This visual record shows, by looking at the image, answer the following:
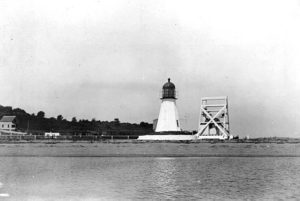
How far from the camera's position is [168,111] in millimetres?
65250

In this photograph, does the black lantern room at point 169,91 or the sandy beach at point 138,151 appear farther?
the black lantern room at point 169,91

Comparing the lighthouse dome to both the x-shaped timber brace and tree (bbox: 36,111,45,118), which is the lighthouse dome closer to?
the x-shaped timber brace

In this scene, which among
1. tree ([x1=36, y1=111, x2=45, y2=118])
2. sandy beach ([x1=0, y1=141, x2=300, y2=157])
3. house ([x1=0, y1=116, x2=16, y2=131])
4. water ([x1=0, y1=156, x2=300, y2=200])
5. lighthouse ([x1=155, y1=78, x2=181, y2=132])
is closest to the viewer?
water ([x1=0, y1=156, x2=300, y2=200])

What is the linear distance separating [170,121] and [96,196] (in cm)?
4920

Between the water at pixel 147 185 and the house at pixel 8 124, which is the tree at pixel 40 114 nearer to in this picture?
the house at pixel 8 124

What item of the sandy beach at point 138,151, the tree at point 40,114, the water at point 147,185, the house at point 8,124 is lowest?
the water at point 147,185

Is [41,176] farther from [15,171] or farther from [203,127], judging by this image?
[203,127]

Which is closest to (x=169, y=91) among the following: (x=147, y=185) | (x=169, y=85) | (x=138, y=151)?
(x=169, y=85)

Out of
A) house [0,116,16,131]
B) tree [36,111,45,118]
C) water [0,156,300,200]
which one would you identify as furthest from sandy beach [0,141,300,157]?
tree [36,111,45,118]

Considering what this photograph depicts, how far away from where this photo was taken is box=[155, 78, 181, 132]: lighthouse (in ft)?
214

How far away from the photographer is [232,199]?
16.1 metres

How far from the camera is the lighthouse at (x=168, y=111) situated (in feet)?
214

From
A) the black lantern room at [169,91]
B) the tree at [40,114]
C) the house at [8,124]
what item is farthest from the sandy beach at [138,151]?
the tree at [40,114]

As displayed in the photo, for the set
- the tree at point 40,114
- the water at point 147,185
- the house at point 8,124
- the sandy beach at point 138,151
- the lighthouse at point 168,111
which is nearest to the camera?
the water at point 147,185
